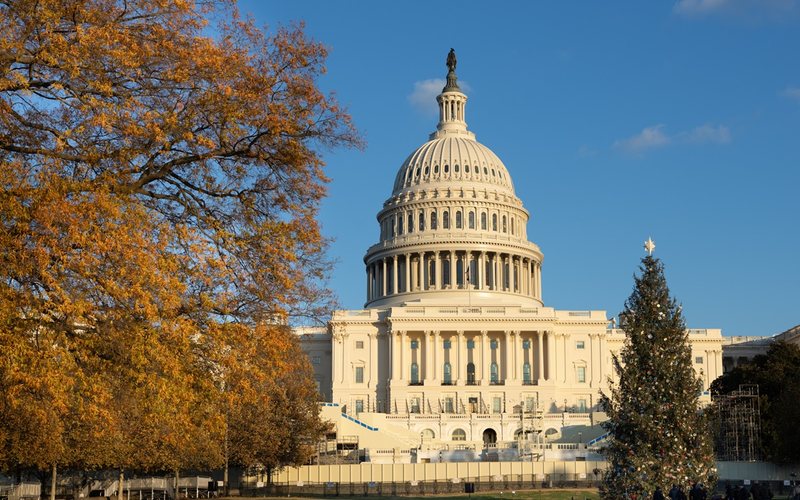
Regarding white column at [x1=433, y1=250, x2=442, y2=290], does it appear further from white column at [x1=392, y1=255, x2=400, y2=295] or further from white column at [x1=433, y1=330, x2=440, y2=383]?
white column at [x1=433, y1=330, x2=440, y2=383]

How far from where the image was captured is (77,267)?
2498 centimetres

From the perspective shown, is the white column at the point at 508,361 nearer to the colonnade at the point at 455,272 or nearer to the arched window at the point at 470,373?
the arched window at the point at 470,373

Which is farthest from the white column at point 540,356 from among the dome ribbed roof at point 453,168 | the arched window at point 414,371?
the dome ribbed roof at point 453,168

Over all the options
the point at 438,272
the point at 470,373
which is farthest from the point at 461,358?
the point at 438,272

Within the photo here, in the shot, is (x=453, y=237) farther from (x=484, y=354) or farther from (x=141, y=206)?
(x=141, y=206)

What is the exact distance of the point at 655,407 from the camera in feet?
163

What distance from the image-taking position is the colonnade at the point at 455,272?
167 m

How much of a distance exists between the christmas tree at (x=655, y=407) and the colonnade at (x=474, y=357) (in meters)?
98.3

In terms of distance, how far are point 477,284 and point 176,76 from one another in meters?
141

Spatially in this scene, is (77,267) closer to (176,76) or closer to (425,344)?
(176,76)

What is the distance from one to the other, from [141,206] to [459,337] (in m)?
126

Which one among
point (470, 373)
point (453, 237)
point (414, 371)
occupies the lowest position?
point (470, 373)

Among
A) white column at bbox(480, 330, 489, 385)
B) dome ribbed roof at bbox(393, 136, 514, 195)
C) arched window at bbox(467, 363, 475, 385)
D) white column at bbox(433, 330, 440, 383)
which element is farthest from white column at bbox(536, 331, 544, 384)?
dome ribbed roof at bbox(393, 136, 514, 195)

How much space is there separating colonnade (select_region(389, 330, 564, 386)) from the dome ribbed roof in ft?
110
